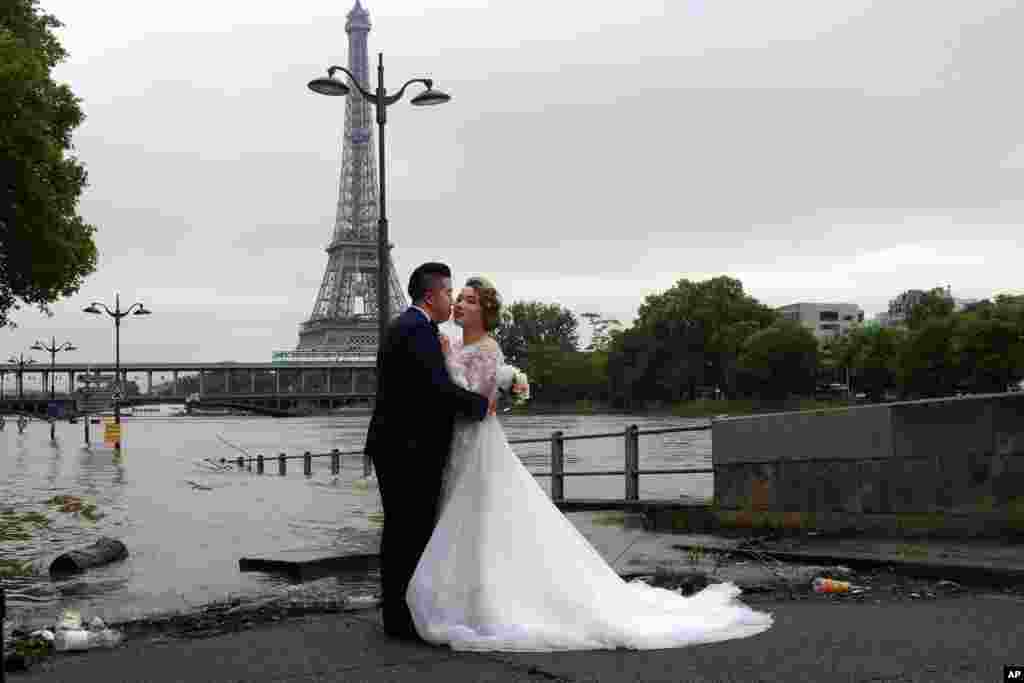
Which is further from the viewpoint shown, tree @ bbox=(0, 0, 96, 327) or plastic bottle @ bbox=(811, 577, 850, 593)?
tree @ bbox=(0, 0, 96, 327)

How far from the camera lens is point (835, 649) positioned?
481cm

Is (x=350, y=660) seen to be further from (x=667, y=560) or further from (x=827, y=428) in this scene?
(x=827, y=428)

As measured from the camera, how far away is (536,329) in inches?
6235

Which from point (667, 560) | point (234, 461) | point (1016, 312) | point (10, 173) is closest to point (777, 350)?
point (1016, 312)

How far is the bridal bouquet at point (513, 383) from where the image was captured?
5.53 meters

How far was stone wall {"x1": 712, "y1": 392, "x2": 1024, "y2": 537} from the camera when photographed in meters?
7.98

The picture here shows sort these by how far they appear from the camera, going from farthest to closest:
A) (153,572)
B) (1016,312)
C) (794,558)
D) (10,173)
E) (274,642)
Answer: (1016,312) → (10,173) → (153,572) → (794,558) → (274,642)

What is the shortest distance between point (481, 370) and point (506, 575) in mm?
1003

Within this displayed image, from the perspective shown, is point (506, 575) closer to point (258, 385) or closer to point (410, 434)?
point (410, 434)

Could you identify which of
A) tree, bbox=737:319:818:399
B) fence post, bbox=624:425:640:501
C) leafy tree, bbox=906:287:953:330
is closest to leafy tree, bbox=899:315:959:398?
leafy tree, bbox=906:287:953:330

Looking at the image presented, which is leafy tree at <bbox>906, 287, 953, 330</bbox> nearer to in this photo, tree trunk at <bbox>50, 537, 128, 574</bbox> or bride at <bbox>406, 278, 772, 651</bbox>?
tree trunk at <bbox>50, 537, 128, 574</bbox>

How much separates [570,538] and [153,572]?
449cm

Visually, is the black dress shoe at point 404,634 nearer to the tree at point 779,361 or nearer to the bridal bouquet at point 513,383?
the bridal bouquet at point 513,383

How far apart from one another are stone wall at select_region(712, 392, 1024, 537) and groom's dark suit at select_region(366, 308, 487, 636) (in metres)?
4.25
